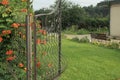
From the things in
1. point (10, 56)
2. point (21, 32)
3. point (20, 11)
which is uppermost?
point (20, 11)

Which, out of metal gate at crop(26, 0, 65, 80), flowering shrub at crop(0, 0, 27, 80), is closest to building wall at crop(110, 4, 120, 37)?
metal gate at crop(26, 0, 65, 80)

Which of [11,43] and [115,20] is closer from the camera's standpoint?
[11,43]

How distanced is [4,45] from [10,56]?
19cm

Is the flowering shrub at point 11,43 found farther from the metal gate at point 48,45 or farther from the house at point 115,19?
the house at point 115,19

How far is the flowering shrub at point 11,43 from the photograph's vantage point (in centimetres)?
420

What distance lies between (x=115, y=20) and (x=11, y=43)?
20.1 m

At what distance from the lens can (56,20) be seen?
209 inches

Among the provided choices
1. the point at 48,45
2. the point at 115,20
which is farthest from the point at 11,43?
the point at 115,20

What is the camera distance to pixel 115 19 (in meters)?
23.8

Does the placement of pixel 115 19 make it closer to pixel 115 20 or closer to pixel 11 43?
pixel 115 20

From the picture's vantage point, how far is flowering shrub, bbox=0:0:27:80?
4.20 metres

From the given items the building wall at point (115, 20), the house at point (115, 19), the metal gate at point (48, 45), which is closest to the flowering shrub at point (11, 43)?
the metal gate at point (48, 45)

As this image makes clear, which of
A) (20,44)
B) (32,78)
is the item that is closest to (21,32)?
(20,44)

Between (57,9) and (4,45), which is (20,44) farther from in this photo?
(57,9)
